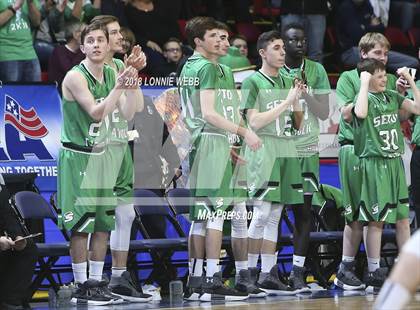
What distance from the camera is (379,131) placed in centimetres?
995

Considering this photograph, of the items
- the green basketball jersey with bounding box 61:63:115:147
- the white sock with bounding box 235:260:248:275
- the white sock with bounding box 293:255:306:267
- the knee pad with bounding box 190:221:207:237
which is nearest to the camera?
the green basketball jersey with bounding box 61:63:115:147

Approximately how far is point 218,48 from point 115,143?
1191 mm

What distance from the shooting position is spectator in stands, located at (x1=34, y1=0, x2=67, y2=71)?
39.5 ft

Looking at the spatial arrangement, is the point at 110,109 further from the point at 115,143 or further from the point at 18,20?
the point at 18,20

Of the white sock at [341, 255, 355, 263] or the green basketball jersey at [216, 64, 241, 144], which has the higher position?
the green basketball jersey at [216, 64, 241, 144]

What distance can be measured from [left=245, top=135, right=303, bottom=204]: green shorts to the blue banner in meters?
1.86

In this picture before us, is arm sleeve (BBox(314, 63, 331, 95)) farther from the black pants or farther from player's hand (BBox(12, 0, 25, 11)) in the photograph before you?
player's hand (BBox(12, 0, 25, 11))

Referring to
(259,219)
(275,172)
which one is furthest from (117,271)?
(275,172)

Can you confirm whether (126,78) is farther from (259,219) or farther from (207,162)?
(259,219)

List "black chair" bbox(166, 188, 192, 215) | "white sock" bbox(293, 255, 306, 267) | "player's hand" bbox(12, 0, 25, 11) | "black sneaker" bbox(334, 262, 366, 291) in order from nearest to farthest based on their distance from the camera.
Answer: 1. "white sock" bbox(293, 255, 306, 267)
2. "black sneaker" bbox(334, 262, 366, 291)
3. "black chair" bbox(166, 188, 192, 215)
4. "player's hand" bbox(12, 0, 25, 11)

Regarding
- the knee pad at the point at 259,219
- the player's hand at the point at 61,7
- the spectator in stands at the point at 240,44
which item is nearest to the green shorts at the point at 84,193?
the knee pad at the point at 259,219

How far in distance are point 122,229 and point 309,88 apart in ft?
6.91

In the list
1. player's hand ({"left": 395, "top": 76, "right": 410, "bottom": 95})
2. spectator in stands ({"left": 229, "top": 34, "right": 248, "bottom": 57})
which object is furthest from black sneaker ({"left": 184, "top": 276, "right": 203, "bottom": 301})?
spectator in stands ({"left": 229, "top": 34, "right": 248, "bottom": 57})

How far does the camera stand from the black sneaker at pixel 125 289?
904 cm
